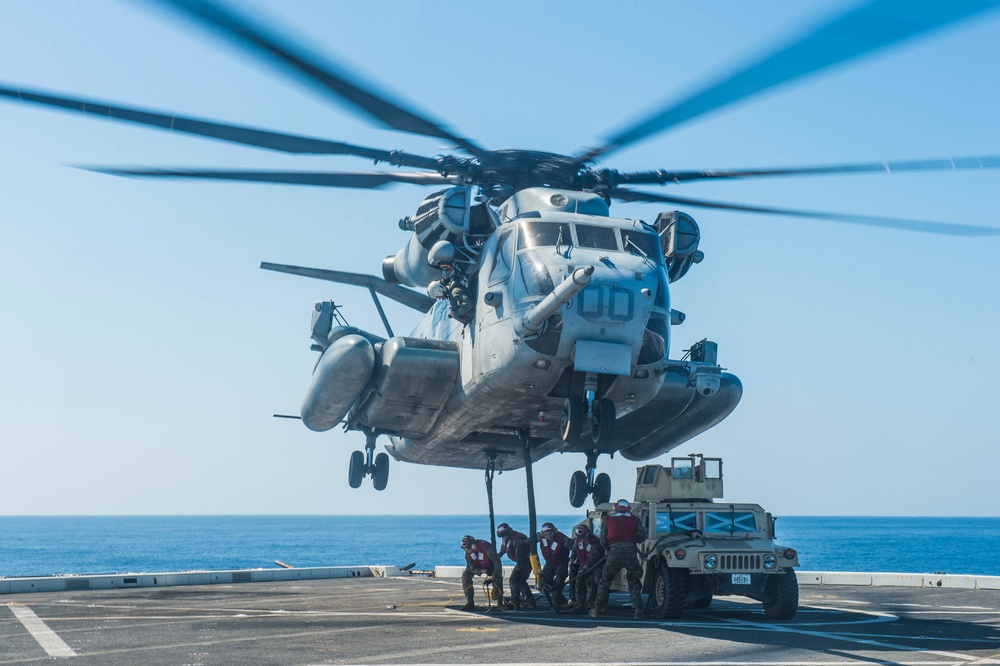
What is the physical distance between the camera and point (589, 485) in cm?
2091

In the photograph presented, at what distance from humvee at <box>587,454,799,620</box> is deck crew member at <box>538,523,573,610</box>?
104 cm

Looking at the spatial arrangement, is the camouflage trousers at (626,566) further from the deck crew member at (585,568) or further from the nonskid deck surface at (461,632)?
the deck crew member at (585,568)

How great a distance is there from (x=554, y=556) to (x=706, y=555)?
2960mm

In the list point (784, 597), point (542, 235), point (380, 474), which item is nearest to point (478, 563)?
point (784, 597)

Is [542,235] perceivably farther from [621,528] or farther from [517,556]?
[517,556]

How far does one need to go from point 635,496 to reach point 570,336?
3591 mm

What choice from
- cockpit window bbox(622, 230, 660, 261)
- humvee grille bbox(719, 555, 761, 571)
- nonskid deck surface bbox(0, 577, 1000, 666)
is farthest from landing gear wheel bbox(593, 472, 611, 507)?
humvee grille bbox(719, 555, 761, 571)

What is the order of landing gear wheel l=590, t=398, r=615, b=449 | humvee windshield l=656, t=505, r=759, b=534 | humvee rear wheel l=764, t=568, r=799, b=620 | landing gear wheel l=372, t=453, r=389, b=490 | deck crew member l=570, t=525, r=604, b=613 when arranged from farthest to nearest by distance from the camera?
landing gear wheel l=372, t=453, r=389, b=490
landing gear wheel l=590, t=398, r=615, b=449
deck crew member l=570, t=525, r=604, b=613
humvee windshield l=656, t=505, r=759, b=534
humvee rear wheel l=764, t=568, r=799, b=620

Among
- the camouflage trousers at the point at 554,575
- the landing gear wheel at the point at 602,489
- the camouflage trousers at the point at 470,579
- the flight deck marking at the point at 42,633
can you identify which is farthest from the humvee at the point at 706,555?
the flight deck marking at the point at 42,633

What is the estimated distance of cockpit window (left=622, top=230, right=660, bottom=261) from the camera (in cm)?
1652

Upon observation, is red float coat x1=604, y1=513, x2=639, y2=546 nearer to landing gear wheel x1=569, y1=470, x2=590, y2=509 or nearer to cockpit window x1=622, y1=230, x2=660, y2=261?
cockpit window x1=622, y1=230, x2=660, y2=261

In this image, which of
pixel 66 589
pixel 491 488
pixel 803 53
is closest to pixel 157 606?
pixel 66 589

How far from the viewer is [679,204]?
18.8 meters

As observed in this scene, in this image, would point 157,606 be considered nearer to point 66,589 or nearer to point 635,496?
point 66,589
